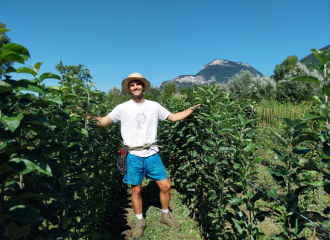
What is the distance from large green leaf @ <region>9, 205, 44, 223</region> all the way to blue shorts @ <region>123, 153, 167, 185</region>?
213 centimetres

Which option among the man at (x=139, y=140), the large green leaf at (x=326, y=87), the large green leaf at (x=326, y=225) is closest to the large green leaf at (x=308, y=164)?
the large green leaf at (x=326, y=225)

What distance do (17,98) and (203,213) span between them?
9.62ft

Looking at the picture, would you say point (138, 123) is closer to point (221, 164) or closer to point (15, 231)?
point (221, 164)

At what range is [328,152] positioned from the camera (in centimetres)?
132

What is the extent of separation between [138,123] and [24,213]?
2231 millimetres

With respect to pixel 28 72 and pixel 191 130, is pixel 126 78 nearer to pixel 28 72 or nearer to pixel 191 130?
pixel 191 130

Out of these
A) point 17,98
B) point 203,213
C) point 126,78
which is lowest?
point 203,213

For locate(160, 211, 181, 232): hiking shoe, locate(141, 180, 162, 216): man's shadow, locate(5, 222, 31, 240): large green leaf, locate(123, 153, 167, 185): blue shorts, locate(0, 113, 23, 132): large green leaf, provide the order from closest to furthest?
locate(0, 113, 23, 132): large green leaf < locate(5, 222, 31, 240): large green leaf < locate(123, 153, 167, 185): blue shorts < locate(160, 211, 181, 232): hiking shoe < locate(141, 180, 162, 216): man's shadow

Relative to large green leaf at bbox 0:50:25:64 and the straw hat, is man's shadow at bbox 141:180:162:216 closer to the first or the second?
the straw hat

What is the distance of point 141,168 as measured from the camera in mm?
3355

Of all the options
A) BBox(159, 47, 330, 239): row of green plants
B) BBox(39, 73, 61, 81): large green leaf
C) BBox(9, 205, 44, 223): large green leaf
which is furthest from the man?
BBox(9, 205, 44, 223): large green leaf

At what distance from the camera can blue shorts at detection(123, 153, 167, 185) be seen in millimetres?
3314

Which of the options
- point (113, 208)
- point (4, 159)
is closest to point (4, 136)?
point (4, 159)

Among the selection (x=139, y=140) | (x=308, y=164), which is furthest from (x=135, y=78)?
(x=308, y=164)
